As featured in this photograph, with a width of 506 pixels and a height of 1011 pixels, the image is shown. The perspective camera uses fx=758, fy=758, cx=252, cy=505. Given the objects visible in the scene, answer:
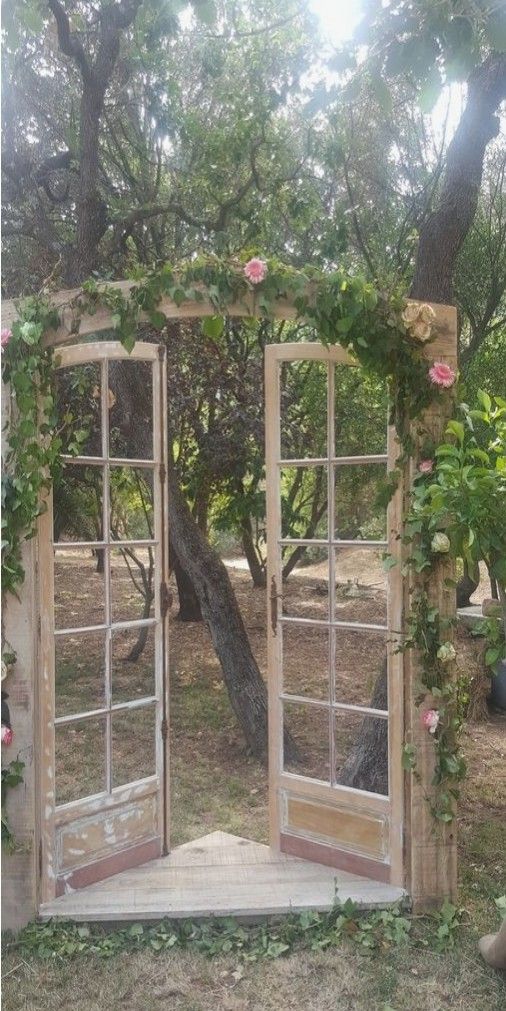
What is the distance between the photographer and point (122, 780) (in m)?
3.94

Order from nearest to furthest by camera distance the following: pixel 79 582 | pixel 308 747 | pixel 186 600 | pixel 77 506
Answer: pixel 308 747 → pixel 79 582 → pixel 77 506 → pixel 186 600

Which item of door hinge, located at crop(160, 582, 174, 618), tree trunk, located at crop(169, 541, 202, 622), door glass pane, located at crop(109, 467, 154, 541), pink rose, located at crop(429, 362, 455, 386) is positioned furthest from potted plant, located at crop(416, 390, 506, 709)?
tree trunk, located at crop(169, 541, 202, 622)

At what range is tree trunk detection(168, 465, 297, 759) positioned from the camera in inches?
178

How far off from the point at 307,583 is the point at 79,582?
1.34 m

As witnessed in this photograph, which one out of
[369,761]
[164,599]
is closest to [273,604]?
[164,599]

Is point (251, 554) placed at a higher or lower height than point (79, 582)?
lower

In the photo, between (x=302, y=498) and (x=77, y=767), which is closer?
(x=77, y=767)

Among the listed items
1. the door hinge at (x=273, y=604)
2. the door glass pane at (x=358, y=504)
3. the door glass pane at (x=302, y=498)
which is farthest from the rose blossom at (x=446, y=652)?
the door glass pane at (x=302, y=498)

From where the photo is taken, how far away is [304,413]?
202 inches

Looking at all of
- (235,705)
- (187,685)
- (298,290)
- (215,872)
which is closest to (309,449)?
(235,705)

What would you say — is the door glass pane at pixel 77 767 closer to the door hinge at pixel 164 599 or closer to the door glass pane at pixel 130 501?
the door hinge at pixel 164 599

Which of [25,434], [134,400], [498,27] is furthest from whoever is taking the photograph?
[134,400]

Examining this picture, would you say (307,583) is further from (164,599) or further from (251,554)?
(251,554)

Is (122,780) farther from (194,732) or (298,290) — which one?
(298,290)
